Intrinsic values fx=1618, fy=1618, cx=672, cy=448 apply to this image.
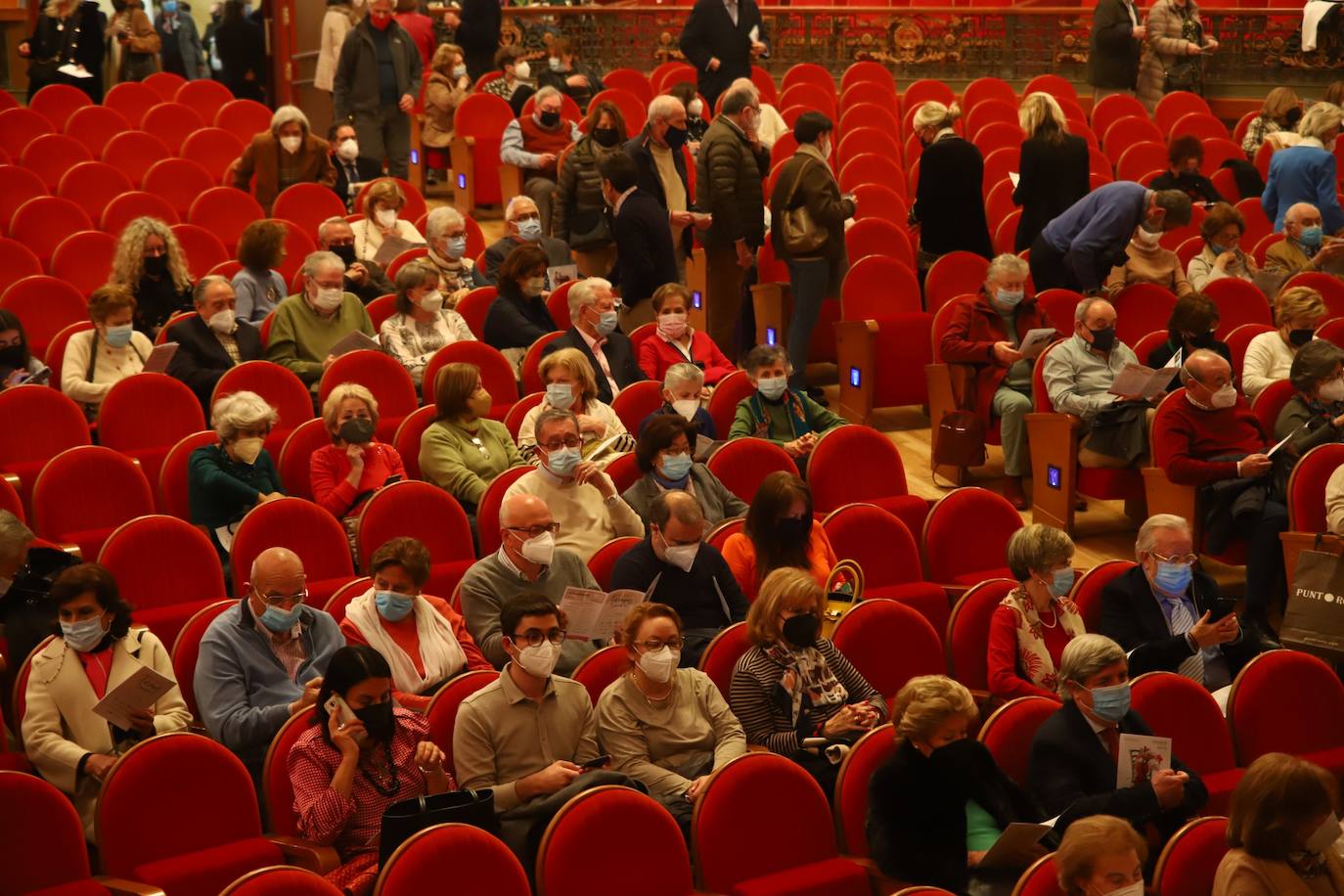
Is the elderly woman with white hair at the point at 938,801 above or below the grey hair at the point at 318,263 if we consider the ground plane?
below

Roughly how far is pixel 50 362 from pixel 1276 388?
4.60m

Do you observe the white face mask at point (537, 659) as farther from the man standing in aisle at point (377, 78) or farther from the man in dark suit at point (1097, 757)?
the man standing in aisle at point (377, 78)

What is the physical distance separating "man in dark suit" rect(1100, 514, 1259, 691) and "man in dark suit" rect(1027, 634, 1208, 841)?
693 millimetres

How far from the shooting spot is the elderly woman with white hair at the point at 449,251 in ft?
22.9

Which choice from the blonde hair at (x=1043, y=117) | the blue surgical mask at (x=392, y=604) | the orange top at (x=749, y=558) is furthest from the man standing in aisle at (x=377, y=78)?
the blue surgical mask at (x=392, y=604)

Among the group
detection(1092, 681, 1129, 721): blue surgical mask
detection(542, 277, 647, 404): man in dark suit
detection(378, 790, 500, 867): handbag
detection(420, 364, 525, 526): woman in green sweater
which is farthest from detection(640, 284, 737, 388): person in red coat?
detection(378, 790, 500, 867): handbag

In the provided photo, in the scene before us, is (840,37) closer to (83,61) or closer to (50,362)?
(83,61)

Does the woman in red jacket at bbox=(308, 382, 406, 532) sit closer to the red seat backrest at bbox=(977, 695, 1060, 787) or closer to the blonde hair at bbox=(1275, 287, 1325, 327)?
the red seat backrest at bbox=(977, 695, 1060, 787)

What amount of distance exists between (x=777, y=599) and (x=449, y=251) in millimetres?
3500

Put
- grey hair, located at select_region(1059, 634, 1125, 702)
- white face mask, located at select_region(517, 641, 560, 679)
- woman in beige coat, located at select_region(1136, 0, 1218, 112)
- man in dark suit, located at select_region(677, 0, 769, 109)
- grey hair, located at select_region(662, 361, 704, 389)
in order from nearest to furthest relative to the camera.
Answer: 1. white face mask, located at select_region(517, 641, 560, 679)
2. grey hair, located at select_region(1059, 634, 1125, 702)
3. grey hair, located at select_region(662, 361, 704, 389)
4. man in dark suit, located at select_region(677, 0, 769, 109)
5. woman in beige coat, located at select_region(1136, 0, 1218, 112)

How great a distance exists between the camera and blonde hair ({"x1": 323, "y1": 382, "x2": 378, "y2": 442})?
518cm

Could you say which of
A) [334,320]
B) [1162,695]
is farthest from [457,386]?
[1162,695]

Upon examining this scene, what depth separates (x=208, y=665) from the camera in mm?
3916

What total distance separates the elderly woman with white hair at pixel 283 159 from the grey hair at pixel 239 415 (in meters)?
3.63
